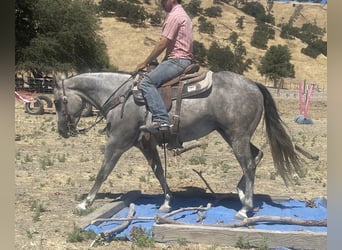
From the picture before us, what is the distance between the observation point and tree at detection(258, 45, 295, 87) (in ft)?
129

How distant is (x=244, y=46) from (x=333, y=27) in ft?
151

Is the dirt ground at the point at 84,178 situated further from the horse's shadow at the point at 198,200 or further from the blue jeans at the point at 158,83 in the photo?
the blue jeans at the point at 158,83

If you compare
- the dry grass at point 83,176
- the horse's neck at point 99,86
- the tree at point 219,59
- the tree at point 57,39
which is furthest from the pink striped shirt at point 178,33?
the tree at point 219,59

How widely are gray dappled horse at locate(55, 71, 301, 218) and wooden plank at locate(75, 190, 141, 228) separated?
258 mm

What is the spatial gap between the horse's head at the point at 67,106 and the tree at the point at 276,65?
106 feet

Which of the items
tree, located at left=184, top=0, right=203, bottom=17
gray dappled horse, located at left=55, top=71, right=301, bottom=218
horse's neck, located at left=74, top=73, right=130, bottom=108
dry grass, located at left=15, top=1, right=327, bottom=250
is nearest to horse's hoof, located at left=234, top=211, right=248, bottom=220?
gray dappled horse, located at left=55, top=71, right=301, bottom=218

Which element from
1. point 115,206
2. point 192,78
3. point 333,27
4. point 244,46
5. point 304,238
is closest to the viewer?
point 333,27

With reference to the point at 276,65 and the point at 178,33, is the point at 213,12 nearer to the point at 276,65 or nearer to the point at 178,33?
the point at 276,65

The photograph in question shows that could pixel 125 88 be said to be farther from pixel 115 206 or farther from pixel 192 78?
pixel 115 206

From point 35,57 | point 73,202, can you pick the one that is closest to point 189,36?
point 73,202

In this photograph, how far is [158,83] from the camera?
5.43 metres

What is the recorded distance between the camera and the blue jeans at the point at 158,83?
5.38 metres

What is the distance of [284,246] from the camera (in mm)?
4715

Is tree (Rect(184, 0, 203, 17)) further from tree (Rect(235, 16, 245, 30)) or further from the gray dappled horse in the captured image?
the gray dappled horse
